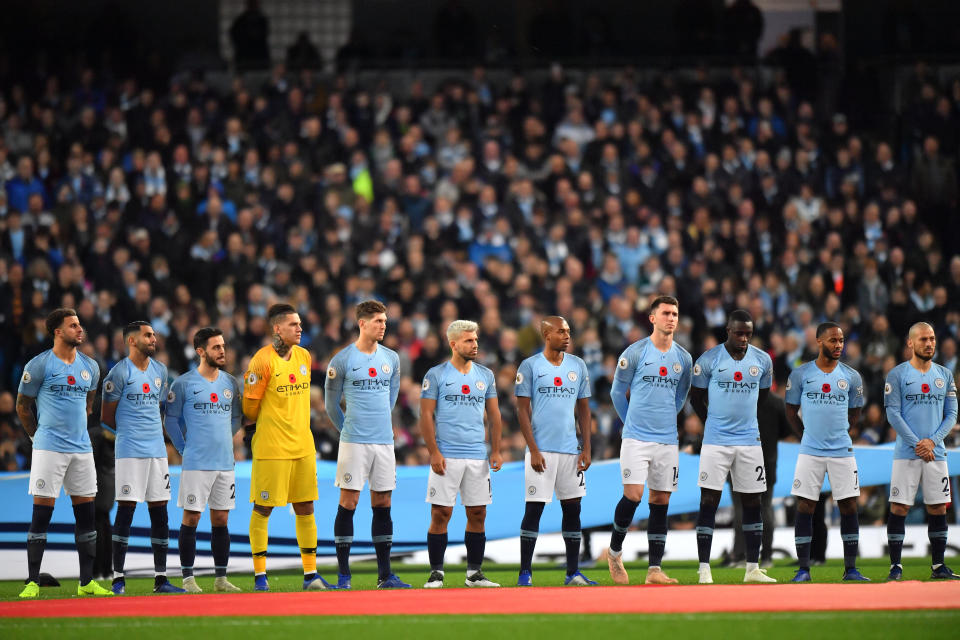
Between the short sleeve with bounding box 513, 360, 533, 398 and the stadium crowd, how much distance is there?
412 cm

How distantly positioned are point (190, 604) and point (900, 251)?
13.0 metres

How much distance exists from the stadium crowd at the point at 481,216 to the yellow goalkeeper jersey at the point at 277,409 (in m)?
4.02

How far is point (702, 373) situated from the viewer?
39.8 ft

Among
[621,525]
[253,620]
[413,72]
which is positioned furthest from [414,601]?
[413,72]

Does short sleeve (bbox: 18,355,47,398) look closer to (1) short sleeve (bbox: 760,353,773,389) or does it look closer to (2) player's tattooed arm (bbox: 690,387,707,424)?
(2) player's tattooed arm (bbox: 690,387,707,424)

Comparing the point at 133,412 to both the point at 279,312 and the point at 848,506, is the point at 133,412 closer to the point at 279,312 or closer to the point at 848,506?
the point at 279,312

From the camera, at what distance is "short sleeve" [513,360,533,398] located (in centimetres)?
1195

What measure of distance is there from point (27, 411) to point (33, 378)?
306mm

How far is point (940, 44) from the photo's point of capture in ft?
81.4

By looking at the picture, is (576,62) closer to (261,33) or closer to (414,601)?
(261,33)

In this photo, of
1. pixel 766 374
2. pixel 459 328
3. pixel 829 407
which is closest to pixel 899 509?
pixel 829 407

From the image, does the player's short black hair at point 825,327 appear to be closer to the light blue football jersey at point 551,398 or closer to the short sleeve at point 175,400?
the light blue football jersey at point 551,398

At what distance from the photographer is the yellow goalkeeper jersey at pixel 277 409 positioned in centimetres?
1159

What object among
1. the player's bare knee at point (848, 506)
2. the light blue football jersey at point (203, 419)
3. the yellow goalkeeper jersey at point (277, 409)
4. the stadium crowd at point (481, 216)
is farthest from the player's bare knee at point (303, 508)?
the player's bare knee at point (848, 506)
